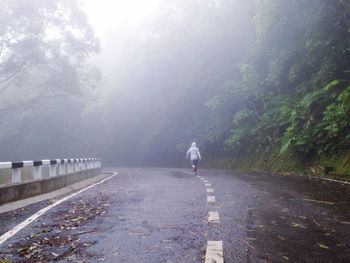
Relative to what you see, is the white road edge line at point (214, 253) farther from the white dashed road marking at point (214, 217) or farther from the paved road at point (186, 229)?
the white dashed road marking at point (214, 217)

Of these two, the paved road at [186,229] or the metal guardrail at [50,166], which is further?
the metal guardrail at [50,166]

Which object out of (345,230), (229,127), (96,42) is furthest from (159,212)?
(229,127)

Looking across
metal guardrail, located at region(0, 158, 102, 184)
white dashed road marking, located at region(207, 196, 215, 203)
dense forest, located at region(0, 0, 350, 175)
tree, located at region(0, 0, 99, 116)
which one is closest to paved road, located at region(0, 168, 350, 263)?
white dashed road marking, located at region(207, 196, 215, 203)

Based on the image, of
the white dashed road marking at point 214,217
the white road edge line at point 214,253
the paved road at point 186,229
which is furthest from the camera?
the white dashed road marking at point 214,217

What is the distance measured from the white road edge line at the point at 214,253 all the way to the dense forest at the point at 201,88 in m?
12.6

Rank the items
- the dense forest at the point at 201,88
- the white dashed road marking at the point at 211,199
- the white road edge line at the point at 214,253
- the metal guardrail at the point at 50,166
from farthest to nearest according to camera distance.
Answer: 1. the dense forest at the point at 201,88
2. the metal guardrail at the point at 50,166
3. the white dashed road marking at the point at 211,199
4. the white road edge line at the point at 214,253

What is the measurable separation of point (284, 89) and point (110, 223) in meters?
22.2

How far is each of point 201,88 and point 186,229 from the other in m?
32.8

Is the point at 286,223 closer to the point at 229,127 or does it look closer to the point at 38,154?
the point at 229,127

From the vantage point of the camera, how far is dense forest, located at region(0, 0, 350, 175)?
68.0ft

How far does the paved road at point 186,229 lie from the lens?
17.8 feet

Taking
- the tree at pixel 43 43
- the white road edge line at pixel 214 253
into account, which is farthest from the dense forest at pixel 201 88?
the white road edge line at pixel 214 253

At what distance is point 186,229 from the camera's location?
6.89m

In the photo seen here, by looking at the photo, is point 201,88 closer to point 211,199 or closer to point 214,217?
point 211,199
